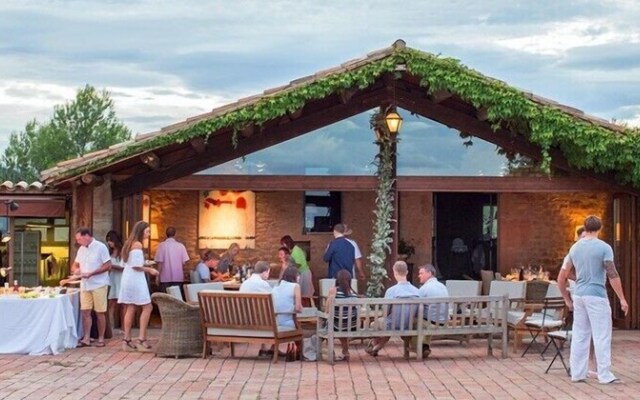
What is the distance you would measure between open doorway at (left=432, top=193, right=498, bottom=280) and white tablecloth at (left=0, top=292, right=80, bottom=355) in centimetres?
914

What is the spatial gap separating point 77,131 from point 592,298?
37285mm

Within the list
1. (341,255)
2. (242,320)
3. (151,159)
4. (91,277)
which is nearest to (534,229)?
(341,255)

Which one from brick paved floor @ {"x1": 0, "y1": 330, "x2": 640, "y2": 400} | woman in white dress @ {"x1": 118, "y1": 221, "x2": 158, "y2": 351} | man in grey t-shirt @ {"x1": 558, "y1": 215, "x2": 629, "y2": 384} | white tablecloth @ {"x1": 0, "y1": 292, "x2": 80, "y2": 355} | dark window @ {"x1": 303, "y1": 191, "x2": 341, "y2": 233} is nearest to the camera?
brick paved floor @ {"x1": 0, "y1": 330, "x2": 640, "y2": 400}

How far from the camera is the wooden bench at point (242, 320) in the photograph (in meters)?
10.4

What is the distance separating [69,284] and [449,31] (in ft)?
25.0

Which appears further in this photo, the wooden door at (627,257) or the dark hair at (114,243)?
the wooden door at (627,257)

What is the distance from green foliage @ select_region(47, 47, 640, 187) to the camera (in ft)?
41.2

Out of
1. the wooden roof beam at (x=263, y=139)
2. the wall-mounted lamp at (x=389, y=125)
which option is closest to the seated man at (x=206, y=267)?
the wooden roof beam at (x=263, y=139)

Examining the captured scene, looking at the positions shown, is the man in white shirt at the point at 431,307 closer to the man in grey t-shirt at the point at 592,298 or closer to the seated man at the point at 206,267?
the man in grey t-shirt at the point at 592,298

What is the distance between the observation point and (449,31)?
1675 centimetres

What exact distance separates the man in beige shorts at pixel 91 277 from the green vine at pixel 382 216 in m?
3.61

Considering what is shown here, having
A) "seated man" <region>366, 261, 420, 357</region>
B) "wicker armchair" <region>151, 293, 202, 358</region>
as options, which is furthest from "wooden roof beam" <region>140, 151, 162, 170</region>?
"seated man" <region>366, 261, 420, 357</region>

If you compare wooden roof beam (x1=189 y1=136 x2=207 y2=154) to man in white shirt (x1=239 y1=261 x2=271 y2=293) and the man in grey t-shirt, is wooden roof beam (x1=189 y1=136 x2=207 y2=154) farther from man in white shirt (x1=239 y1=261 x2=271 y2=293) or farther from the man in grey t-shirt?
the man in grey t-shirt

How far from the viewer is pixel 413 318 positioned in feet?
35.2
